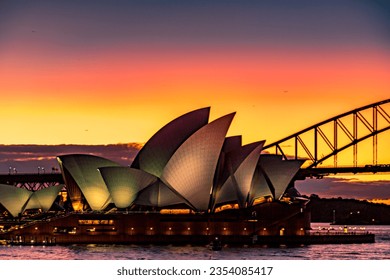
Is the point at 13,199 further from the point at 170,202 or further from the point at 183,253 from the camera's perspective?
the point at 183,253

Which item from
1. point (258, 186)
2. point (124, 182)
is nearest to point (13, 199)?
point (124, 182)

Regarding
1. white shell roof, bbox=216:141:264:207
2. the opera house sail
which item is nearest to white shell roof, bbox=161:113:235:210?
the opera house sail

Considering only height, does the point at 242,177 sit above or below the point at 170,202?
above

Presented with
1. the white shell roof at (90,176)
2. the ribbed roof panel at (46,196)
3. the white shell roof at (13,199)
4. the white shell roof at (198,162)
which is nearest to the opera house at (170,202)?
the white shell roof at (90,176)

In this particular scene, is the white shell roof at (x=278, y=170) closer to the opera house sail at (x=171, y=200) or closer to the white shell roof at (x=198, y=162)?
the opera house sail at (x=171, y=200)
